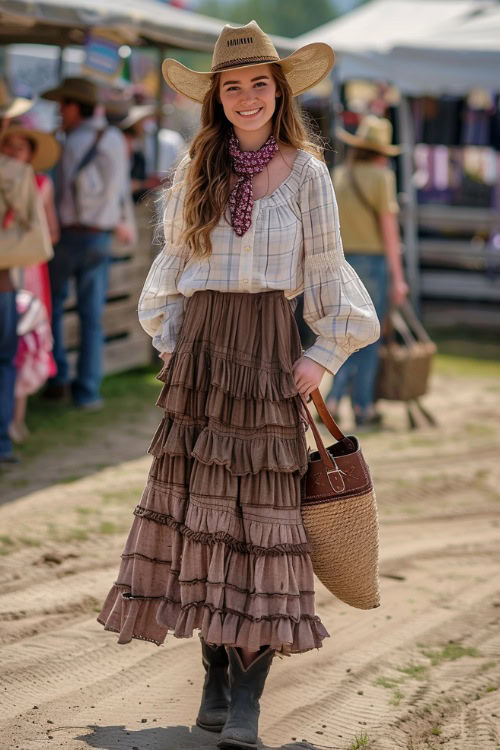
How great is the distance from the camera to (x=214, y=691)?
3.49 m

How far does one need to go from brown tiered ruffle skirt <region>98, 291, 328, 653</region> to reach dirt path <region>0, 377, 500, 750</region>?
349 millimetres

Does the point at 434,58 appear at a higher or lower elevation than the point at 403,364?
higher

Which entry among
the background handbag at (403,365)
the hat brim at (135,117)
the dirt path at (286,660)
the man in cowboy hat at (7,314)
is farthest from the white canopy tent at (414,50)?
the dirt path at (286,660)

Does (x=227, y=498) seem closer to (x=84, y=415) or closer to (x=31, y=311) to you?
(x=31, y=311)

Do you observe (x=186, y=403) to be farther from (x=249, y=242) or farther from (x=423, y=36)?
(x=423, y=36)

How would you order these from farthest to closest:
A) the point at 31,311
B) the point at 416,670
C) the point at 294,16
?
the point at 294,16 < the point at 31,311 < the point at 416,670

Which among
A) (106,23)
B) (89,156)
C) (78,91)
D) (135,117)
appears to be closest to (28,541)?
(89,156)

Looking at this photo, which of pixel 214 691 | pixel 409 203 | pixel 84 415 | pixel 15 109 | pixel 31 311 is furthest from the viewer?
pixel 409 203

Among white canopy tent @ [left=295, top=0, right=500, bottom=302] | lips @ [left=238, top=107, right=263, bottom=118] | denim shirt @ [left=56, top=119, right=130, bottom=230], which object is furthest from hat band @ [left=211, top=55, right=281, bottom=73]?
white canopy tent @ [left=295, top=0, right=500, bottom=302]

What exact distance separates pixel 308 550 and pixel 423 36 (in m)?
10.6

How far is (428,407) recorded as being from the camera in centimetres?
877

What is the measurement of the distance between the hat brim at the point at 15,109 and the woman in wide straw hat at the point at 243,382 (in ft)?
10.9

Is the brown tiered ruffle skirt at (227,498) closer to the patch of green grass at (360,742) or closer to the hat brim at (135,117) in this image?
the patch of green grass at (360,742)

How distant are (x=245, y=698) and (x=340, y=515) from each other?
Result: 0.59 meters
